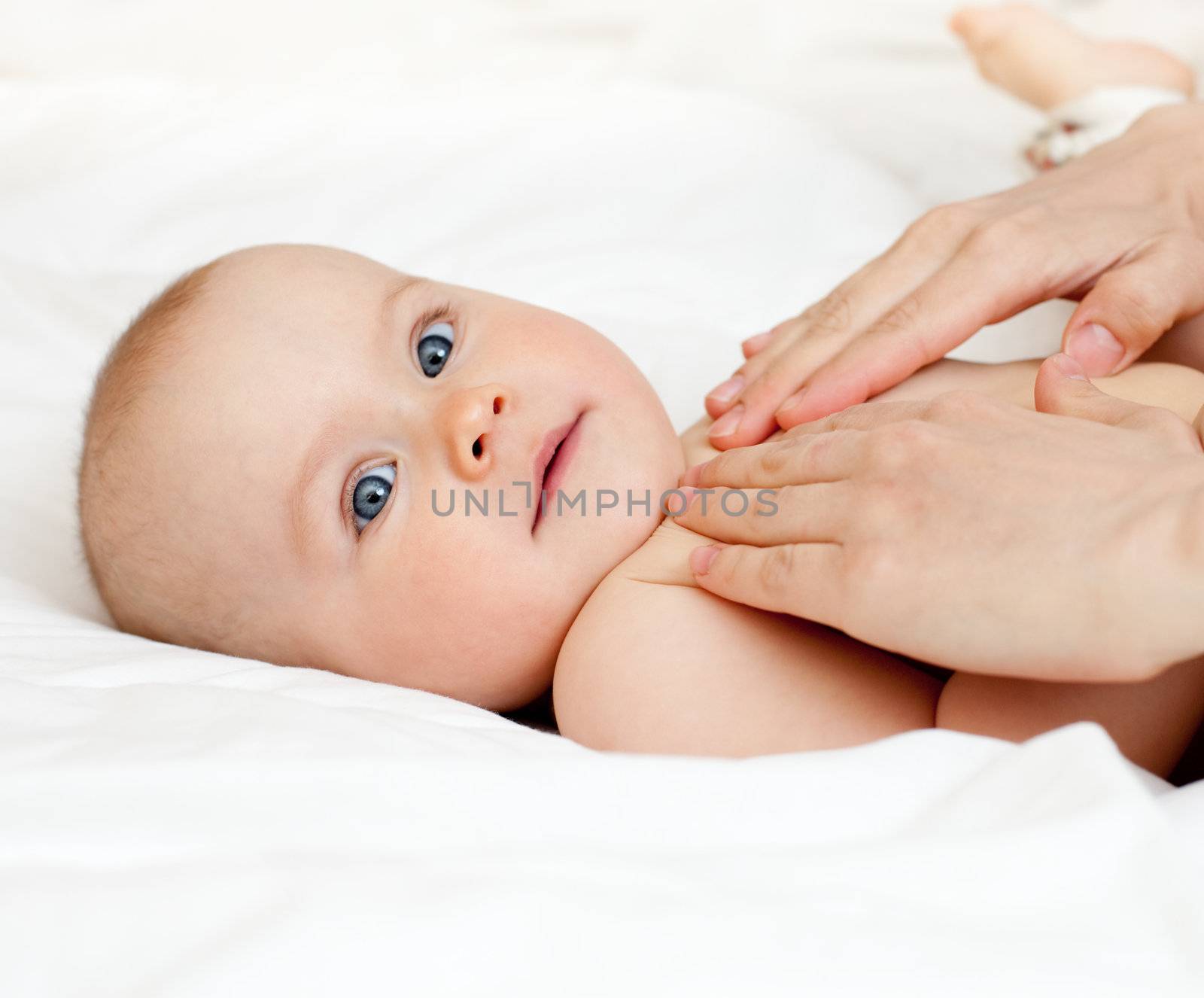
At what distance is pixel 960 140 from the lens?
220 cm

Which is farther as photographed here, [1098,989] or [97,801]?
[97,801]

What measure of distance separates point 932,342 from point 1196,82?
1.24 meters

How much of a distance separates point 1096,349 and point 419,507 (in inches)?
28.9

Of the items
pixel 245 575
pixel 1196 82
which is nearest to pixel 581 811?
pixel 245 575

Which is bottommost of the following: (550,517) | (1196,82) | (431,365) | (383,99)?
(550,517)

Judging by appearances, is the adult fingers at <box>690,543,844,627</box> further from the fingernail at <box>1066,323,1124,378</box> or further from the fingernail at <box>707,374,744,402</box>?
the fingernail at <box>1066,323,1124,378</box>

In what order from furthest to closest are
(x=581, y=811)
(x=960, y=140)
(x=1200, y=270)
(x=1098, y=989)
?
1. (x=960, y=140)
2. (x=1200, y=270)
3. (x=581, y=811)
4. (x=1098, y=989)

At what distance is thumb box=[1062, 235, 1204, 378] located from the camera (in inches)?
46.9

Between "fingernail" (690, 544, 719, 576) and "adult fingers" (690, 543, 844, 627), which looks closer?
"adult fingers" (690, 543, 844, 627)

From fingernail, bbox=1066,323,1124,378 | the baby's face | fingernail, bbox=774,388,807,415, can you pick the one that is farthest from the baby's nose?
fingernail, bbox=1066,323,1124,378

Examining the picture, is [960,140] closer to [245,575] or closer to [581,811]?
[245,575]

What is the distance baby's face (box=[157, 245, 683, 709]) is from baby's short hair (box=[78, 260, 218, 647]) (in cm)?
3

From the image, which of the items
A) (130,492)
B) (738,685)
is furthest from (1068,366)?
(130,492)

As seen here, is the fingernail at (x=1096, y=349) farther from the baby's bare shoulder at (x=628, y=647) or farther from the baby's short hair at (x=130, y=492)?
the baby's short hair at (x=130, y=492)
